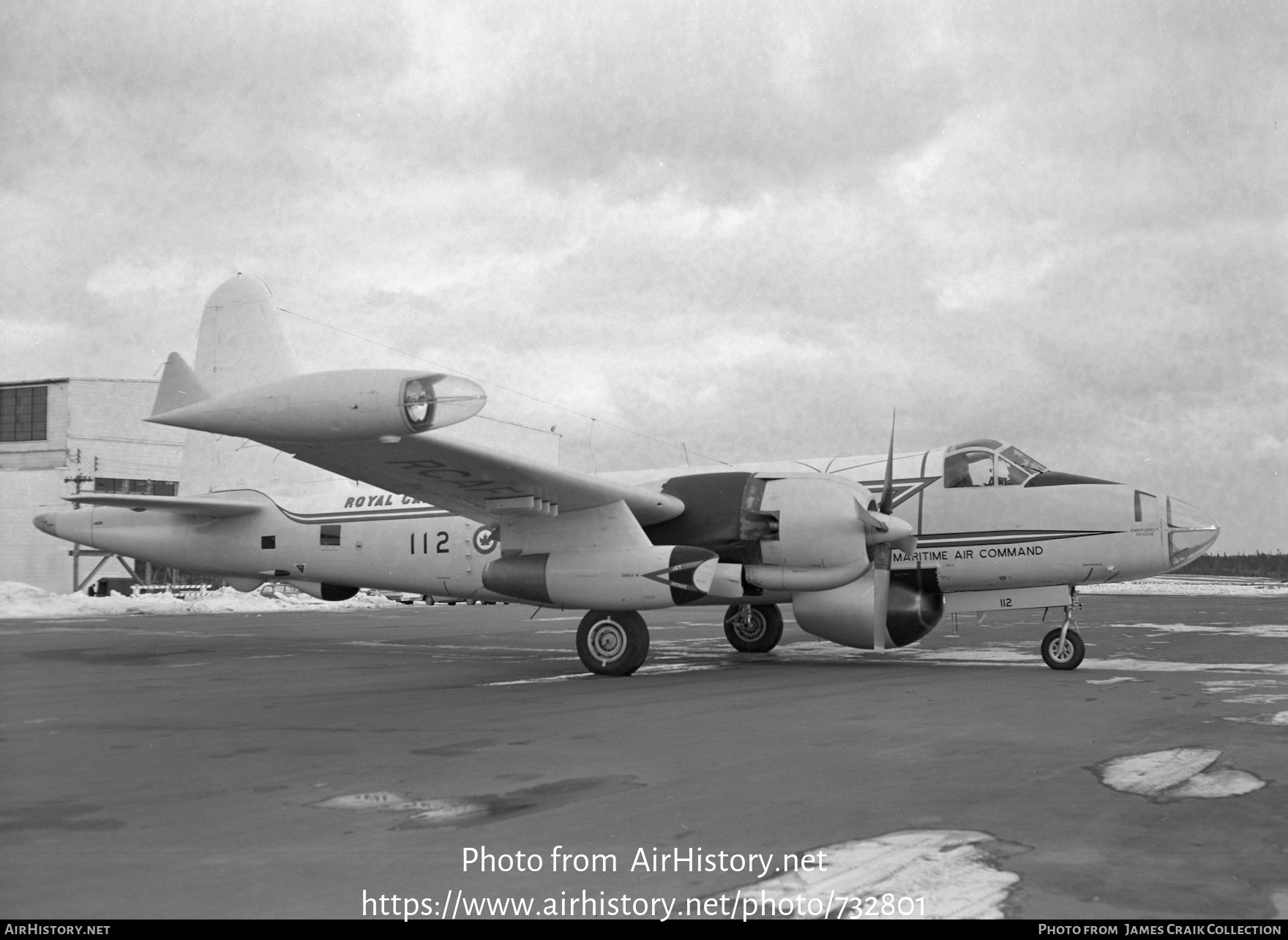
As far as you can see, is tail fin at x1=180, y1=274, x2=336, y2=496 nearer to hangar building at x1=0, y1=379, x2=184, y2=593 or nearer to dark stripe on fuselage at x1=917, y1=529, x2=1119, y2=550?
dark stripe on fuselage at x1=917, y1=529, x2=1119, y2=550

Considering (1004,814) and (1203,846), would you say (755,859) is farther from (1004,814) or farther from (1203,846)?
(1203,846)

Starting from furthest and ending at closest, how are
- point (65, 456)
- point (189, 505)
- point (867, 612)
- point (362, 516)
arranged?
point (65, 456) < point (189, 505) < point (362, 516) < point (867, 612)

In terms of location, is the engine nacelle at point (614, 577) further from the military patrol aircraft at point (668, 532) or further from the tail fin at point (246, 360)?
the tail fin at point (246, 360)

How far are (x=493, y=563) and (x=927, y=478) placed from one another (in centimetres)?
698

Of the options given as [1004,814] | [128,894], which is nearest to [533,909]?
[128,894]

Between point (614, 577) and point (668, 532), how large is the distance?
1.73 m

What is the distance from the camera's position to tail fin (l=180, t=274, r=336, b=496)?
712 inches

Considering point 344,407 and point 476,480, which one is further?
point 476,480

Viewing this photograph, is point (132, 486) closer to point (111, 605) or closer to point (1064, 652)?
point (111, 605)

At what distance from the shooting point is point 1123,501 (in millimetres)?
15148

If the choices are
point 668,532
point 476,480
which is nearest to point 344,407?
point 476,480

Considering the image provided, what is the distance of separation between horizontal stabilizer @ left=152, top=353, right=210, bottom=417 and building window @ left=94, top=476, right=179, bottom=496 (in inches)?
1517

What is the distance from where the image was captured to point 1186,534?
1493cm

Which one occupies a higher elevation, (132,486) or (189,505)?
(132,486)
